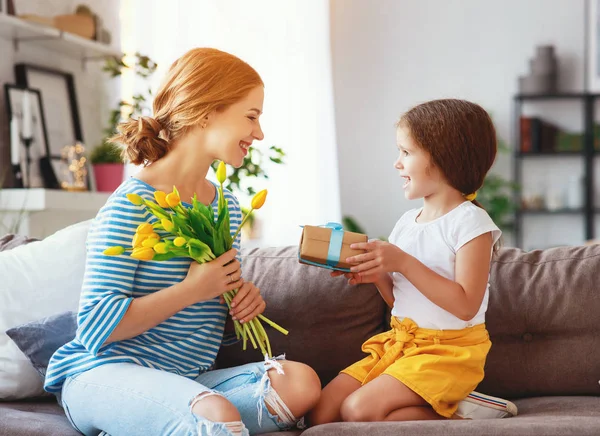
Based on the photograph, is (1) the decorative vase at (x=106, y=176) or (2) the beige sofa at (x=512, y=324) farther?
(1) the decorative vase at (x=106, y=176)

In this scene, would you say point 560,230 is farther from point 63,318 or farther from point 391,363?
point 63,318

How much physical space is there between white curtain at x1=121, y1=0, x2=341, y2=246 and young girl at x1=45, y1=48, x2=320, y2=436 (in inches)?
112

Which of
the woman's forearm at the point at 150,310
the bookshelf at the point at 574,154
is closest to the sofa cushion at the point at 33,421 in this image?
the woman's forearm at the point at 150,310

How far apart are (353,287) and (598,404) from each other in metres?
→ 0.65

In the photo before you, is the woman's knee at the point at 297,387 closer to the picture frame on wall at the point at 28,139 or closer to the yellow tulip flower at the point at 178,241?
the yellow tulip flower at the point at 178,241

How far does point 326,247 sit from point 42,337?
0.73 metres

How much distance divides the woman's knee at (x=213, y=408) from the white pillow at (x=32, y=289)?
62cm

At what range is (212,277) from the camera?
155cm

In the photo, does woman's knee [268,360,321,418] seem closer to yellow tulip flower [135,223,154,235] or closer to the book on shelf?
yellow tulip flower [135,223,154,235]

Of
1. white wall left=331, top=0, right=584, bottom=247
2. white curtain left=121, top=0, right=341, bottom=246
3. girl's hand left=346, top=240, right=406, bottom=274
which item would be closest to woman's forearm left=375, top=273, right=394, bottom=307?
girl's hand left=346, top=240, right=406, bottom=274

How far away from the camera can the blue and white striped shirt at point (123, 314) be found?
1.51 m

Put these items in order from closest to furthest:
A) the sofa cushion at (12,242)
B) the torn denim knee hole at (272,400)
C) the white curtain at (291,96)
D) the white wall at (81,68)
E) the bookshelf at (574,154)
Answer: the torn denim knee hole at (272,400) → the sofa cushion at (12,242) → the white wall at (81,68) → the white curtain at (291,96) → the bookshelf at (574,154)

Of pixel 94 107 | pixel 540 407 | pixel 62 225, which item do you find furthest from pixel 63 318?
pixel 94 107

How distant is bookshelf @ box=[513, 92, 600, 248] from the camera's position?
534 centimetres
